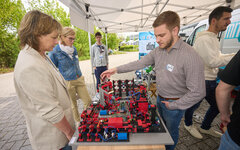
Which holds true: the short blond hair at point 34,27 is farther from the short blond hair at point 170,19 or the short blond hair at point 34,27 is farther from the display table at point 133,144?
the short blond hair at point 170,19

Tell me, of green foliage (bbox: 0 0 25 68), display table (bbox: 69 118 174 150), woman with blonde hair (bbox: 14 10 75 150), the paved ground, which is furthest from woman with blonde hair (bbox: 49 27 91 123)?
green foliage (bbox: 0 0 25 68)

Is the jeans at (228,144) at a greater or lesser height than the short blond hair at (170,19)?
lesser

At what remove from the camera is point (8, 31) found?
11516 millimetres

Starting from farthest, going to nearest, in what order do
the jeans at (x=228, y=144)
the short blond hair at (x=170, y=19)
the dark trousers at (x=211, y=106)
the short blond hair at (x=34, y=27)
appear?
1. the dark trousers at (x=211, y=106)
2. the short blond hair at (x=170, y=19)
3. the short blond hair at (x=34, y=27)
4. the jeans at (x=228, y=144)

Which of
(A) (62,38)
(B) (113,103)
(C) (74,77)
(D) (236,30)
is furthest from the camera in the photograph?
(D) (236,30)

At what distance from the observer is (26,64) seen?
0.85 meters

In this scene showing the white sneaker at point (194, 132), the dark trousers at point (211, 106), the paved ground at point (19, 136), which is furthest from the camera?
the white sneaker at point (194, 132)

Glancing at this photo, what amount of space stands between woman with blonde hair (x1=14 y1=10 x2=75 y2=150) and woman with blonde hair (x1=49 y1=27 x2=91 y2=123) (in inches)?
52.4

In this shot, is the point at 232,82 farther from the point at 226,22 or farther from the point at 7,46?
the point at 7,46

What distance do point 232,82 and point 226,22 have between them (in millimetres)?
1583

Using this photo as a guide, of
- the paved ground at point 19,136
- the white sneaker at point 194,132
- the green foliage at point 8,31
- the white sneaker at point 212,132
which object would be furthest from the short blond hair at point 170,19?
the green foliage at point 8,31

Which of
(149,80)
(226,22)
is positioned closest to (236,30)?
(226,22)

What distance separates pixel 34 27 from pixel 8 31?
16.2 m

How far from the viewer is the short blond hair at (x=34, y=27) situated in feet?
3.02
